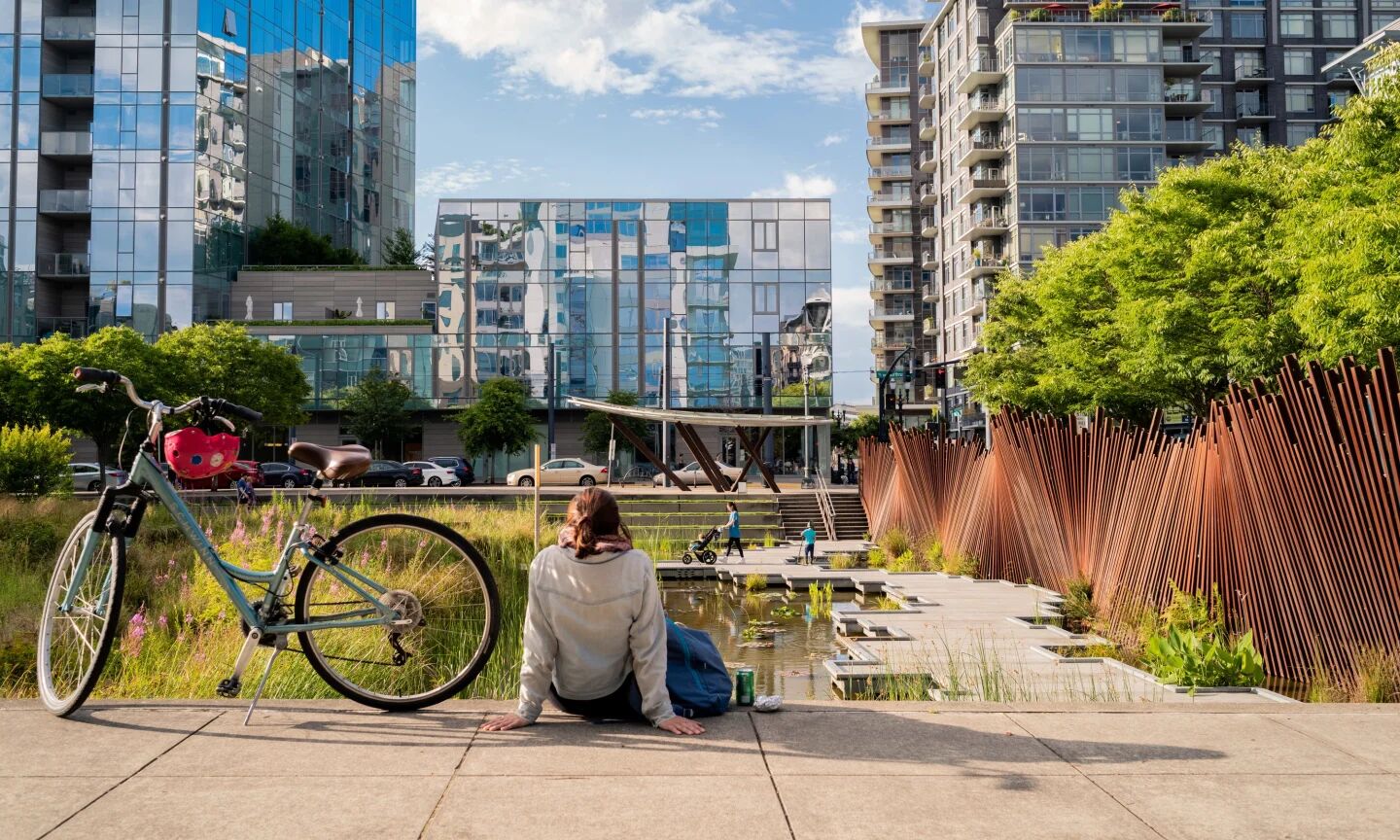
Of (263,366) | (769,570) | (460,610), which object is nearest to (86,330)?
(263,366)

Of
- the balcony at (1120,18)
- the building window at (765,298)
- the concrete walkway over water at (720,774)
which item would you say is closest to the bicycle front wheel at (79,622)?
the concrete walkway over water at (720,774)

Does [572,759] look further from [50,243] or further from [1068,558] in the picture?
[50,243]

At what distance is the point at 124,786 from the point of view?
4.02 metres

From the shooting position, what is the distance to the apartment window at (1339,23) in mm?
75250

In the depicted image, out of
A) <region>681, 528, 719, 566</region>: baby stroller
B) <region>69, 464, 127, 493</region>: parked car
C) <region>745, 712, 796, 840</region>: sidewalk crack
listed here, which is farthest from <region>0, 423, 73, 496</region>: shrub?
<region>69, 464, 127, 493</region>: parked car

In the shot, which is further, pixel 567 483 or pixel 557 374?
pixel 557 374

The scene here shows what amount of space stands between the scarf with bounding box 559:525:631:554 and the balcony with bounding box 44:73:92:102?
213 ft

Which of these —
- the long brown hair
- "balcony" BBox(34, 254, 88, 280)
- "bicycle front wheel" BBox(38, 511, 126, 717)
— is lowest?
"bicycle front wheel" BBox(38, 511, 126, 717)

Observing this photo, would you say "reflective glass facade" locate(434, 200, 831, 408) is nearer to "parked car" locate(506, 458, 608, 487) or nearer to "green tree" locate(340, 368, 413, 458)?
"green tree" locate(340, 368, 413, 458)

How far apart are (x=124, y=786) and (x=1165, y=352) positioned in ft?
101

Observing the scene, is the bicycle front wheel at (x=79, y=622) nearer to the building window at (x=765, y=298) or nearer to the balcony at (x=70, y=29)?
the building window at (x=765, y=298)

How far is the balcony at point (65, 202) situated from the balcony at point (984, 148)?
50.9 meters

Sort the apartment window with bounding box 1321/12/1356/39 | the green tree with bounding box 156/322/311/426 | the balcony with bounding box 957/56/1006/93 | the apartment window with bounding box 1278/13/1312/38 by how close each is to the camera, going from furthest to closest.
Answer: the apartment window with bounding box 1278/13/1312/38 < the apartment window with bounding box 1321/12/1356/39 < the balcony with bounding box 957/56/1006/93 < the green tree with bounding box 156/322/311/426

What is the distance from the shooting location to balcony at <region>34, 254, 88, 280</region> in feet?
193
